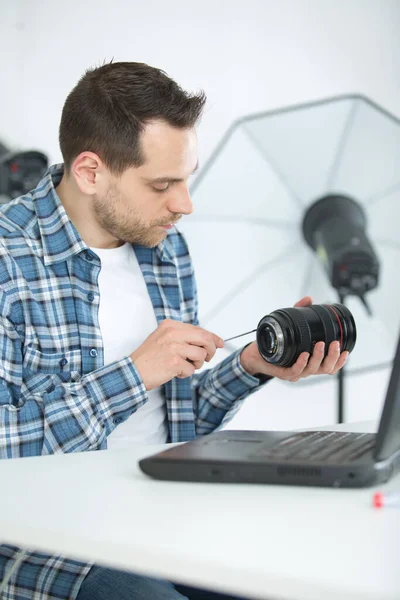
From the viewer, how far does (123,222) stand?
4.95ft

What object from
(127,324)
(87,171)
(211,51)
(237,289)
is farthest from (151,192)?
(211,51)

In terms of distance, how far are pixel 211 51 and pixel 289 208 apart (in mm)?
706

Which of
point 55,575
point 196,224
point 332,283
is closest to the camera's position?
point 55,575

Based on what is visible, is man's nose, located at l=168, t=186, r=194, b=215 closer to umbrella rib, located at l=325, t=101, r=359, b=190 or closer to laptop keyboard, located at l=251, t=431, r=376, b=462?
laptop keyboard, located at l=251, t=431, r=376, b=462

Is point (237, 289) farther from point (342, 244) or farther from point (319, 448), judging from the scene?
point (319, 448)

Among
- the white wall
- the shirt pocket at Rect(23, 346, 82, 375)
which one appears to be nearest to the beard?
the shirt pocket at Rect(23, 346, 82, 375)

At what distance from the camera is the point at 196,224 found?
7.59 feet

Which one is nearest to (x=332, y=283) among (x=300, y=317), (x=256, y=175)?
(x=256, y=175)

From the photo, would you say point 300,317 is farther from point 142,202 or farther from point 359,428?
point 142,202

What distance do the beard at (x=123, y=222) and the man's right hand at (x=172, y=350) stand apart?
32 cm

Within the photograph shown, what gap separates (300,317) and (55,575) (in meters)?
0.51

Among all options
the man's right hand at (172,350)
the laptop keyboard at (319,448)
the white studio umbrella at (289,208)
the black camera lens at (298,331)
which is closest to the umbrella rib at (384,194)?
the white studio umbrella at (289,208)

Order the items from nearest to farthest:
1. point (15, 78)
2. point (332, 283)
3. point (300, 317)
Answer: point (300, 317)
point (332, 283)
point (15, 78)

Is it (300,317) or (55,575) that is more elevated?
(300,317)
